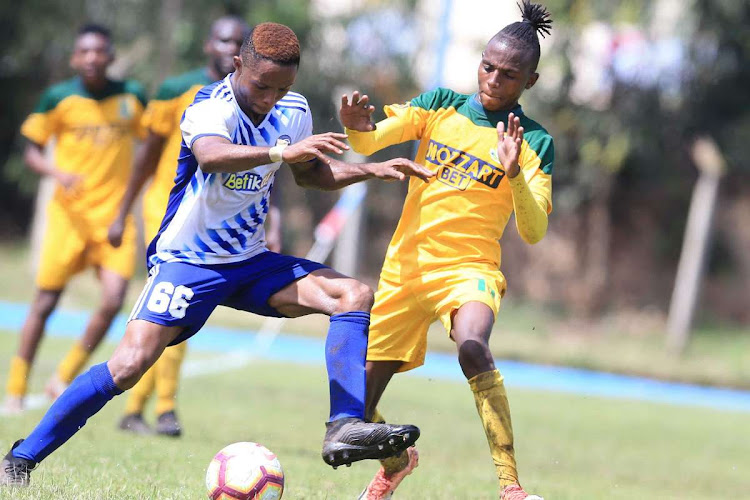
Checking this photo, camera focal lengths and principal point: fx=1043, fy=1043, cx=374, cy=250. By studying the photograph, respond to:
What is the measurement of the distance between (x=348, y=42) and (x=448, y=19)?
7243 millimetres

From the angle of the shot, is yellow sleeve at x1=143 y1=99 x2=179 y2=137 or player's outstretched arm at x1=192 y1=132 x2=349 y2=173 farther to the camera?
yellow sleeve at x1=143 y1=99 x2=179 y2=137

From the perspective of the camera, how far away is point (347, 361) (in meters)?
4.93

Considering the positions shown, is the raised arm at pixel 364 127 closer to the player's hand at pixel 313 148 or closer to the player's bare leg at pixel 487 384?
the player's hand at pixel 313 148

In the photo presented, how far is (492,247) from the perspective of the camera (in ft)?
18.3

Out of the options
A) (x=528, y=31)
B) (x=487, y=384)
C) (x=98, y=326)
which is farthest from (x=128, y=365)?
(x=98, y=326)

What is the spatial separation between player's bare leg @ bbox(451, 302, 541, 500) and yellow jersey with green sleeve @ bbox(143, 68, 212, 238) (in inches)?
131

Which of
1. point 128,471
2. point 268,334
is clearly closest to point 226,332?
point 268,334

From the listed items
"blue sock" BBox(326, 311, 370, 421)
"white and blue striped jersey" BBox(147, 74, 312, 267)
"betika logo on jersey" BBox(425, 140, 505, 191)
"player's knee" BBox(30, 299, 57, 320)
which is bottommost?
"blue sock" BBox(326, 311, 370, 421)

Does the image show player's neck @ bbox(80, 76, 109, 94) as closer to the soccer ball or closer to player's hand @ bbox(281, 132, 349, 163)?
player's hand @ bbox(281, 132, 349, 163)

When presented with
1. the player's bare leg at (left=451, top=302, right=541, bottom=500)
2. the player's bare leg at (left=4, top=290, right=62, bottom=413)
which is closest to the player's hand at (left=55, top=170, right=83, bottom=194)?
the player's bare leg at (left=4, top=290, right=62, bottom=413)

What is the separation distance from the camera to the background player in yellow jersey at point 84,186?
27.9 feet

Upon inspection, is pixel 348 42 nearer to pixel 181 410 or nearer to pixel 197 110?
pixel 181 410

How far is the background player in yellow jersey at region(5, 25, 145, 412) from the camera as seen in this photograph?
27.9 feet

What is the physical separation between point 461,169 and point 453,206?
20 centimetres
